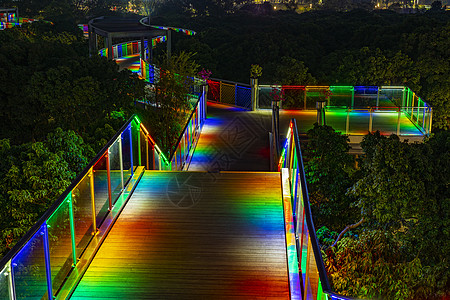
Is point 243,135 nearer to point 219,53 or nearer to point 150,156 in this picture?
point 150,156

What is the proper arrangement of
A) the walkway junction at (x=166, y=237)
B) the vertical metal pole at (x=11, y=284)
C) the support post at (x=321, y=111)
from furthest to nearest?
the support post at (x=321, y=111) → the walkway junction at (x=166, y=237) → the vertical metal pole at (x=11, y=284)

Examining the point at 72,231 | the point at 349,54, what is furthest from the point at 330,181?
the point at 349,54

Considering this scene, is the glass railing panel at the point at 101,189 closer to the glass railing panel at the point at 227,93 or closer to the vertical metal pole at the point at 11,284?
the vertical metal pole at the point at 11,284

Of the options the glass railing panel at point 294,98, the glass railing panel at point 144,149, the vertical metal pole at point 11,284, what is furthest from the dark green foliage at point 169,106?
the vertical metal pole at point 11,284

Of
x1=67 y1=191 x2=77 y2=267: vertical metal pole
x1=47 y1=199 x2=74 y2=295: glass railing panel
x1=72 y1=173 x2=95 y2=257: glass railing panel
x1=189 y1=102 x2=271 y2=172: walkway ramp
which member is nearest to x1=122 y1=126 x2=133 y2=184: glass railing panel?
x1=72 y1=173 x2=95 y2=257: glass railing panel

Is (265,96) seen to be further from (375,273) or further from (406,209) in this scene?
(375,273)

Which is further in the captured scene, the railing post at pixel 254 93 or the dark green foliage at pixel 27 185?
the railing post at pixel 254 93
